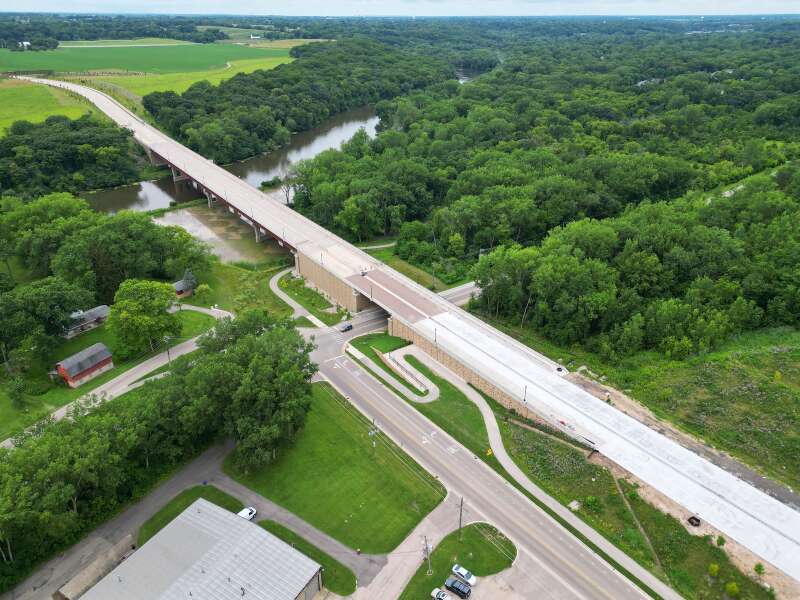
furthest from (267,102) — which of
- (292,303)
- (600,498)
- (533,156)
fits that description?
(600,498)

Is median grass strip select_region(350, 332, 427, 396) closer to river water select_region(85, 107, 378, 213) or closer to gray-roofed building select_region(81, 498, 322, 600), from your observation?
gray-roofed building select_region(81, 498, 322, 600)

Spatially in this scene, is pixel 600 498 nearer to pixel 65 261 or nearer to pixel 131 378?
pixel 131 378

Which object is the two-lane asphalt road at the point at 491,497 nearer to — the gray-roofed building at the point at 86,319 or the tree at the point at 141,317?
the tree at the point at 141,317

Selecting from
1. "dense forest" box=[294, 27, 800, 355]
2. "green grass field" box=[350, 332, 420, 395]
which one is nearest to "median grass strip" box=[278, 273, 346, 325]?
"green grass field" box=[350, 332, 420, 395]

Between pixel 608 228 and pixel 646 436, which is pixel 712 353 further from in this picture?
pixel 608 228

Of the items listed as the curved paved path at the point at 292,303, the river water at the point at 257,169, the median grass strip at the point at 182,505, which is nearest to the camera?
the median grass strip at the point at 182,505

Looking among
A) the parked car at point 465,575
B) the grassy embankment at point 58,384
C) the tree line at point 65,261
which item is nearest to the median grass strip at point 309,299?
the grassy embankment at point 58,384

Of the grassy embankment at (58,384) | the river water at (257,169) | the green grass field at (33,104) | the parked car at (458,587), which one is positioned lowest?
the river water at (257,169)
